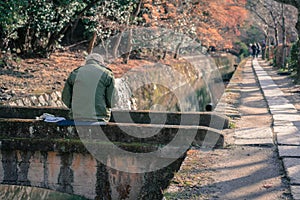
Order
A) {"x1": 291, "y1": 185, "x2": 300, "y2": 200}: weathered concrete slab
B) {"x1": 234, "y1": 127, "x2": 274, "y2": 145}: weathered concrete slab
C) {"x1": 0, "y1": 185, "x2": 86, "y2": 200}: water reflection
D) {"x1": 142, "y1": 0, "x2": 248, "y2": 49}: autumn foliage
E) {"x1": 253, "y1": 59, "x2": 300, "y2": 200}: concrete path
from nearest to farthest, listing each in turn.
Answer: {"x1": 291, "y1": 185, "x2": 300, "y2": 200}: weathered concrete slab, {"x1": 253, "y1": 59, "x2": 300, "y2": 200}: concrete path, {"x1": 234, "y1": 127, "x2": 274, "y2": 145}: weathered concrete slab, {"x1": 0, "y1": 185, "x2": 86, "y2": 200}: water reflection, {"x1": 142, "y1": 0, "x2": 248, "y2": 49}: autumn foliage

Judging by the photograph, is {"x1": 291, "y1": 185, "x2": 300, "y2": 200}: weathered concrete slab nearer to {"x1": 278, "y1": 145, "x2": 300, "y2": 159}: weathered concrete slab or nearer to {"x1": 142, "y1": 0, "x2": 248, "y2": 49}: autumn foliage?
{"x1": 278, "y1": 145, "x2": 300, "y2": 159}: weathered concrete slab

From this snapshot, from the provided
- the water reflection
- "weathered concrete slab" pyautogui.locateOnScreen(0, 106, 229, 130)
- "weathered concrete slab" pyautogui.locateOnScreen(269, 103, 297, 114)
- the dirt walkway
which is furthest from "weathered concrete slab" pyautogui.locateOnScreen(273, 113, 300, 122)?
the water reflection

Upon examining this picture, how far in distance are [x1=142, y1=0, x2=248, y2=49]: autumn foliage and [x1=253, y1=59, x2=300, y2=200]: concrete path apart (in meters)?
9.49

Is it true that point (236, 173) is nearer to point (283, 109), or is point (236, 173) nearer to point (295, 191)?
point (295, 191)

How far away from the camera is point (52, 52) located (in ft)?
56.6

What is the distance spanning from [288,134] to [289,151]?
1.19m

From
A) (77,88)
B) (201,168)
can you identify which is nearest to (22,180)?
(77,88)

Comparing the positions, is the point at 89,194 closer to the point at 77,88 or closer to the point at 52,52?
the point at 77,88

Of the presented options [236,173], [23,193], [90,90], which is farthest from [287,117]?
[23,193]

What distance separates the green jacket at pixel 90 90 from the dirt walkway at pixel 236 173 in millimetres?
1594

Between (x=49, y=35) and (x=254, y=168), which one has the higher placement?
(x=49, y=35)

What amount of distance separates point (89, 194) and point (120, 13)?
12818mm

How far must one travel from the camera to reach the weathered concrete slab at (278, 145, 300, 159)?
234 inches

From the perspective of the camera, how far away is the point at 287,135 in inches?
283
